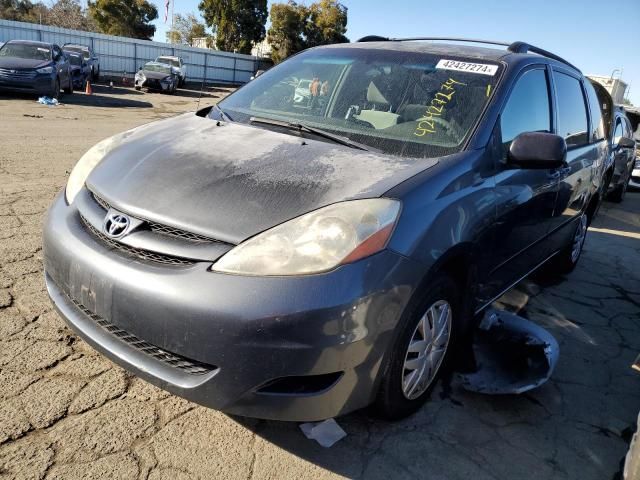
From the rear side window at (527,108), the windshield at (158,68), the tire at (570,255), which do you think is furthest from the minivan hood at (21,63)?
the rear side window at (527,108)

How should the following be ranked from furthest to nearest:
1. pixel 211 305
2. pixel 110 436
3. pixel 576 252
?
pixel 576 252 → pixel 110 436 → pixel 211 305

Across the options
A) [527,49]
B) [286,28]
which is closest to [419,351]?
[527,49]

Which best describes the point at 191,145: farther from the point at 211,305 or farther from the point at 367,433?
the point at 367,433

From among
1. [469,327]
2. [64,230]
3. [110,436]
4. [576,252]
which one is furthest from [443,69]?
[576,252]

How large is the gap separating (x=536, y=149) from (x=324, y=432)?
167cm

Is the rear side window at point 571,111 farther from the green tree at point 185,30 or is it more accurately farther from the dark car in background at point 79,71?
the green tree at point 185,30

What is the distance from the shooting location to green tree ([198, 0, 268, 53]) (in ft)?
133

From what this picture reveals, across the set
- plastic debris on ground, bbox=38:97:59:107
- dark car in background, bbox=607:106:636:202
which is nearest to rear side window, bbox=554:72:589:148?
dark car in background, bbox=607:106:636:202

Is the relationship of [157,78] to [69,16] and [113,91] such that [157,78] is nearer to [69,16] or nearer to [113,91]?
[113,91]

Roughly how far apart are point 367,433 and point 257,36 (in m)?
44.4

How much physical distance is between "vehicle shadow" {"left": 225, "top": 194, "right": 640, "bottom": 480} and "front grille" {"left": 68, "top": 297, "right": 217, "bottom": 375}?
1.58 ft

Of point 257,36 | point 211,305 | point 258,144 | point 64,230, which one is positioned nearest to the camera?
point 211,305

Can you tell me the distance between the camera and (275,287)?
1.71 m

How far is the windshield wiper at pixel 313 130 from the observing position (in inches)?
99.0
